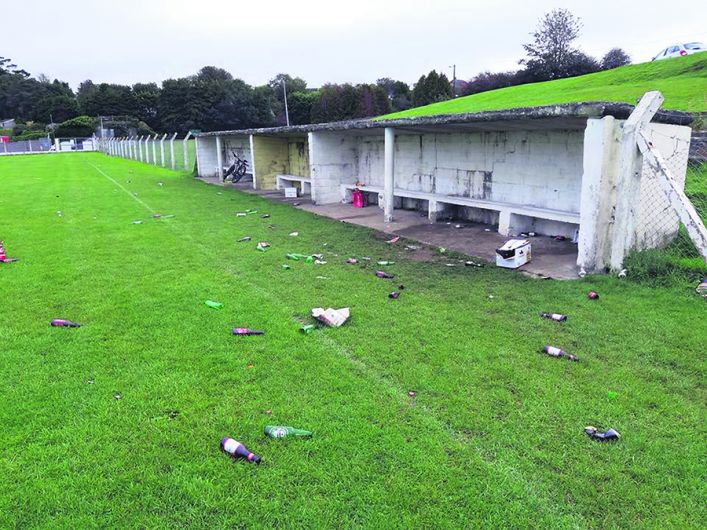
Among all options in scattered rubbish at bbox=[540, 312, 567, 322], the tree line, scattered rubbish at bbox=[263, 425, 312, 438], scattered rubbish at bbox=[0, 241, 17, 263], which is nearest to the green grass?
scattered rubbish at bbox=[540, 312, 567, 322]

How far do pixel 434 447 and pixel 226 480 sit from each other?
4.27ft

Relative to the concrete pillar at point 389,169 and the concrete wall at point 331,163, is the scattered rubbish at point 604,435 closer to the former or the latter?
the concrete pillar at point 389,169

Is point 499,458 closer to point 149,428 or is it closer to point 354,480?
point 354,480

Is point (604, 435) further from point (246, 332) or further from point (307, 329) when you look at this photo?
point (246, 332)

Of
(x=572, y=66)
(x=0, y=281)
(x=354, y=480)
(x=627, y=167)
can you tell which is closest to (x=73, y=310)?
(x=0, y=281)

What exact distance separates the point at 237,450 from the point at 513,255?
5.43m

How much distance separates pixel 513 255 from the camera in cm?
751

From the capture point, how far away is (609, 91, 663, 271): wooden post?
648cm

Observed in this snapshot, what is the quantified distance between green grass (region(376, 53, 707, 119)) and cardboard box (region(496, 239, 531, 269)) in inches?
359

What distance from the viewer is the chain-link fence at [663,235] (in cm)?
661

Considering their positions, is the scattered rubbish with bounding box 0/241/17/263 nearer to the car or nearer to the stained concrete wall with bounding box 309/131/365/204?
the stained concrete wall with bounding box 309/131/365/204

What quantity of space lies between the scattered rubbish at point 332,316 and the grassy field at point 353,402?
127 mm

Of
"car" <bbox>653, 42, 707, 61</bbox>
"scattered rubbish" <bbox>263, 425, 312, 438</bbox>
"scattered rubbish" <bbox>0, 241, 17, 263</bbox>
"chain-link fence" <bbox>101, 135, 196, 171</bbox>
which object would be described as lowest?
"scattered rubbish" <bbox>263, 425, 312, 438</bbox>

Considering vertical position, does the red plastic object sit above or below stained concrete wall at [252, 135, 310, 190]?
below
